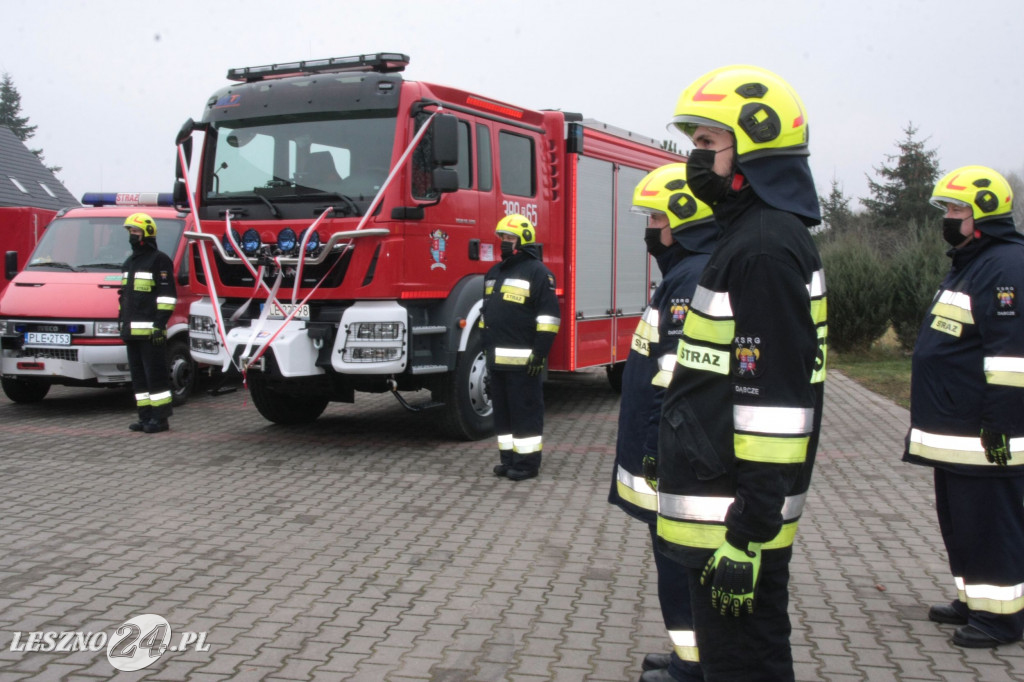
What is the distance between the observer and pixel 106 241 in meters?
11.1

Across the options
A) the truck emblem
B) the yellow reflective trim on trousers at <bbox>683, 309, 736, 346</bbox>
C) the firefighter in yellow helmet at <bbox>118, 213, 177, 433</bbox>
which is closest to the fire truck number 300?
the truck emblem

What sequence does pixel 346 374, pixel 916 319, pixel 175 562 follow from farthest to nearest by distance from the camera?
pixel 916 319, pixel 346 374, pixel 175 562

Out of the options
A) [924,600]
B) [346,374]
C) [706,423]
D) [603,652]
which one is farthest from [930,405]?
[346,374]

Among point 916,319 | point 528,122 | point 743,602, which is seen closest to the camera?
point 743,602

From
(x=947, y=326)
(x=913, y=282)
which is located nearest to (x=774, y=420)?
(x=947, y=326)

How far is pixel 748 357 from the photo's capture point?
236 cm

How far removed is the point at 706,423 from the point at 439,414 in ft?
20.5

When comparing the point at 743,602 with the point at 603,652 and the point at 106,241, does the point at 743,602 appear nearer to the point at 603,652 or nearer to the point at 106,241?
the point at 603,652

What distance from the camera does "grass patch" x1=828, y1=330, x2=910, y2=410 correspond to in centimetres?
1328

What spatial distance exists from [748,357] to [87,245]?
1045 centimetres

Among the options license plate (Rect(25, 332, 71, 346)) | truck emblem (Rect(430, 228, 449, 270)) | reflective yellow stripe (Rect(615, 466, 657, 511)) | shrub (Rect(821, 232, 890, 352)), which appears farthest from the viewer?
shrub (Rect(821, 232, 890, 352))

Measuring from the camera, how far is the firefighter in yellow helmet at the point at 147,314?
900 centimetres

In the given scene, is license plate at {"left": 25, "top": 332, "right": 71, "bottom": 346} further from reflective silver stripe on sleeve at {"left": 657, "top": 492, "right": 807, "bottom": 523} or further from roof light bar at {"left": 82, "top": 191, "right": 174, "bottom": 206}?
reflective silver stripe on sleeve at {"left": 657, "top": 492, "right": 807, "bottom": 523}

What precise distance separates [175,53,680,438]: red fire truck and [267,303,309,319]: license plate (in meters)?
0.01
